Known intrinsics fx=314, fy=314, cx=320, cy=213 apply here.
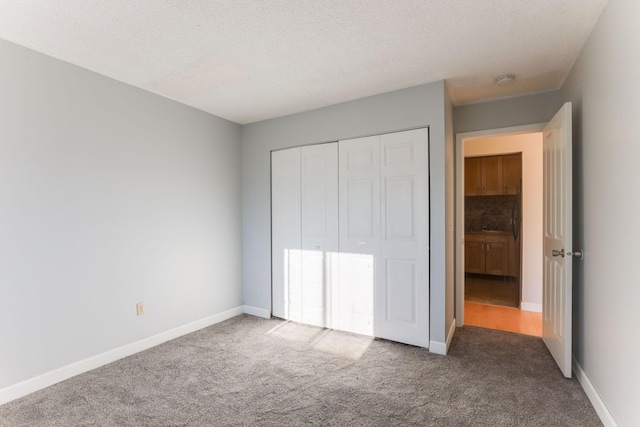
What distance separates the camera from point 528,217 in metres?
4.01

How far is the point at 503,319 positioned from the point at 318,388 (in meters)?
2.62

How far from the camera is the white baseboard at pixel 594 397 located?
176 cm

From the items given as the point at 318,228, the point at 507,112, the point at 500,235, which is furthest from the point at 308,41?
the point at 500,235

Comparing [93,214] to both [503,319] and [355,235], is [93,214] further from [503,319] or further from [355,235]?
[503,319]

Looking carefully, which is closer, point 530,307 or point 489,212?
point 530,307

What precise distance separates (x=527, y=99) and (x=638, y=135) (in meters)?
1.89

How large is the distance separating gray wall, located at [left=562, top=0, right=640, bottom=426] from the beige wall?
1.75m

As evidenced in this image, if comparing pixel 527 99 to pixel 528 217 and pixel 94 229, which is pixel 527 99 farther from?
pixel 94 229

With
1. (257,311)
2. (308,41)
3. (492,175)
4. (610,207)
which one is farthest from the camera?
(492,175)

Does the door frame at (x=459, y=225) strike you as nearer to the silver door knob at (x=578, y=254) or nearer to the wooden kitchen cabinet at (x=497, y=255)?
the silver door knob at (x=578, y=254)

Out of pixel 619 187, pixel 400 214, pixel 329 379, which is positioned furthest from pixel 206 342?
pixel 619 187

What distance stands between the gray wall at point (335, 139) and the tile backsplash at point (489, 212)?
3663mm

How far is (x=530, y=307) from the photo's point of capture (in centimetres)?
400

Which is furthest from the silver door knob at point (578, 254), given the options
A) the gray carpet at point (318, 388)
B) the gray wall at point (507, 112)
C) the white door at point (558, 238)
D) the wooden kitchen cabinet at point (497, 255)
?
the wooden kitchen cabinet at point (497, 255)
